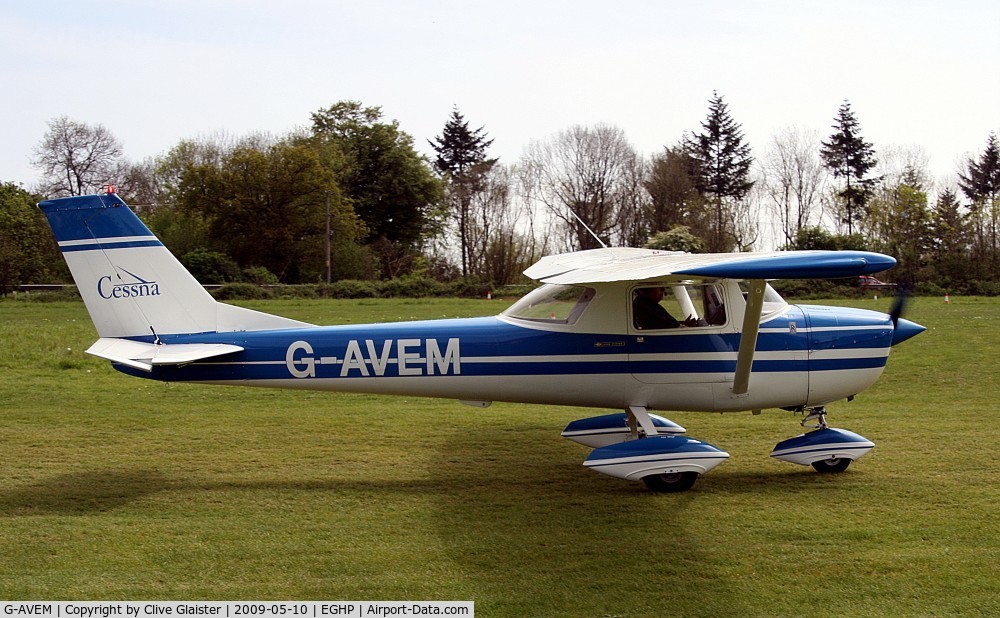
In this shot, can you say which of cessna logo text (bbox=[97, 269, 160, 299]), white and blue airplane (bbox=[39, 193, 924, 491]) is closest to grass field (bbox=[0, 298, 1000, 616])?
white and blue airplane (bbox=[39, 193, 924, 491])

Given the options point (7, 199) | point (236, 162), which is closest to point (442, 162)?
point (236, 162)

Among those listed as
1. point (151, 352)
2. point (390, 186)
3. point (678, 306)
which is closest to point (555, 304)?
point (678, 306)

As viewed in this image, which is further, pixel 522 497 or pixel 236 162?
pixel 236 162

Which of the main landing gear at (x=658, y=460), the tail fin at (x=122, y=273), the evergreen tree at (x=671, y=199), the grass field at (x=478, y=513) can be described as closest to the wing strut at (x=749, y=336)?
the main landing gear at (x=658, y=460)

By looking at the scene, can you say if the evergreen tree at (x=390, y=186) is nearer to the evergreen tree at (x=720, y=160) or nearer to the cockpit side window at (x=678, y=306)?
the evergreen tree at (x=720, y=160)

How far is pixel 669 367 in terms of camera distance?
7863mm

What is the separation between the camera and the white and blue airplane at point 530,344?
778 centimetres

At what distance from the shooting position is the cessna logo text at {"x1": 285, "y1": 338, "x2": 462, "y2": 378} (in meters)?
7.78

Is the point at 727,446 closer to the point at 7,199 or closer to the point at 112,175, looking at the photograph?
the point at 7,199

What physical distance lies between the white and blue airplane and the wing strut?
0.03 m

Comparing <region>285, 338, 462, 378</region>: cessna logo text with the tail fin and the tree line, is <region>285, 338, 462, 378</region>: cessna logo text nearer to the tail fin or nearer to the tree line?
the tail fin

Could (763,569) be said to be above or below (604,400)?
below

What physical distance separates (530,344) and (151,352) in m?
3.37

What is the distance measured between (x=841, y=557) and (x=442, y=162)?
222 feet
